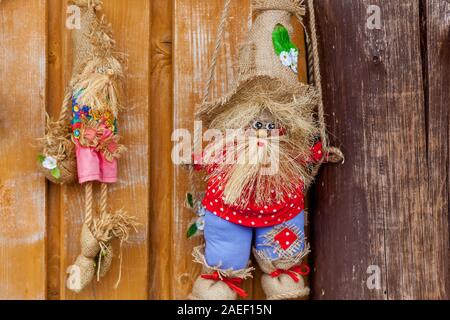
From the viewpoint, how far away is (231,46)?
1.52 metres

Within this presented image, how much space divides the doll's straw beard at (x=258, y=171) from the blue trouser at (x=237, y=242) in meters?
0.06

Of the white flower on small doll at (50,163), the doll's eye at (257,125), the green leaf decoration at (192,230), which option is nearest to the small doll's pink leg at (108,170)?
the white flower on small doll at (50,163)

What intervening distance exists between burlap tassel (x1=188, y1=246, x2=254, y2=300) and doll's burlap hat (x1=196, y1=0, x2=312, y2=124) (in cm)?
33

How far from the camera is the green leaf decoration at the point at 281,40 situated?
133cm

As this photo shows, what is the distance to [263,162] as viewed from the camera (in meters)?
1.29

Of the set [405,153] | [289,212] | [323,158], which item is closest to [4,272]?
[289,212]

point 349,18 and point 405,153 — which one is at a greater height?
point 349,18

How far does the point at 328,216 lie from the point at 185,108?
43 cm

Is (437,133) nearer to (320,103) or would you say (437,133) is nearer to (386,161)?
(386,161)

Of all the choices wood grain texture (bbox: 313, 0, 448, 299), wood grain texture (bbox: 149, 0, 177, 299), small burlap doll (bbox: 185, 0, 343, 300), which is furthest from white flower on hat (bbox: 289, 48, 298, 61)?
wood grain texture (bbox: 149, 0, 177, 299)

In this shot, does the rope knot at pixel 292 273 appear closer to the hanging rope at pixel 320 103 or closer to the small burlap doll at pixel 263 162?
the small burlap doll at pixel 263 162

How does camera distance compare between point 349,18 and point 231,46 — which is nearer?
point 349,18

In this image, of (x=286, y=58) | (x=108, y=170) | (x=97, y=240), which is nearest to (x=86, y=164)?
(x=108, y=170)

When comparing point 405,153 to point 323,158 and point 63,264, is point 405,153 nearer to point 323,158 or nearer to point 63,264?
point 323,158
